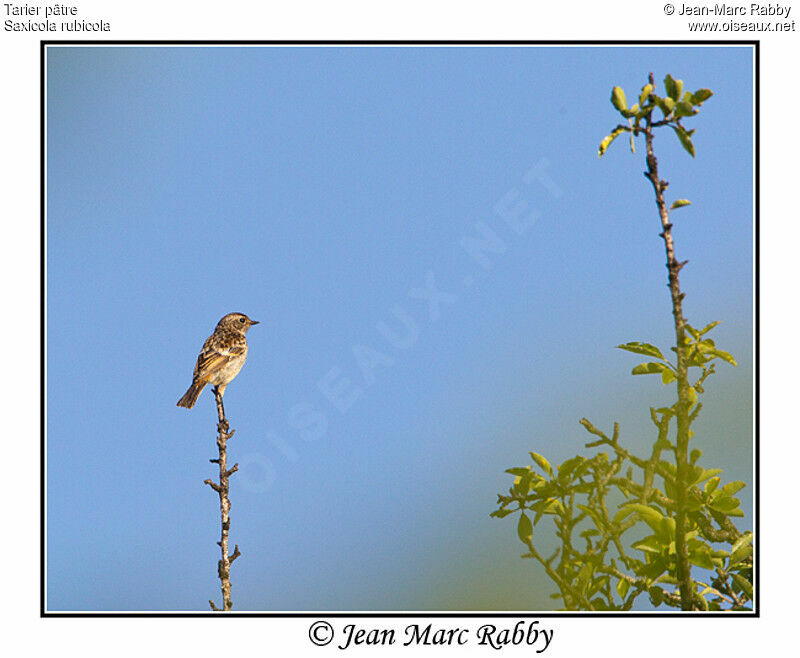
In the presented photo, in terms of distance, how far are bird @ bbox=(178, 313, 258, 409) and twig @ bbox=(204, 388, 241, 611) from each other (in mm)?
3869

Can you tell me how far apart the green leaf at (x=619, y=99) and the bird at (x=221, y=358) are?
8.23 metres

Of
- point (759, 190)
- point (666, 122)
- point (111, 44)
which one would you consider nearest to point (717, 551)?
point (666, 122)

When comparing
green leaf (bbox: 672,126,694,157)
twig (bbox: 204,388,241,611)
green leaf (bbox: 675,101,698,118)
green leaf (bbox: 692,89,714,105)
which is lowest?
twig (bbox: 204,388,241,611)

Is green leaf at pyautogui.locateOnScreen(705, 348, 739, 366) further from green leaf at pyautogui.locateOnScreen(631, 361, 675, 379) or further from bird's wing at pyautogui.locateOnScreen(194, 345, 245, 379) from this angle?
bird's wing at pyautogui.locateOnScreen(194, 345, 245, 379)

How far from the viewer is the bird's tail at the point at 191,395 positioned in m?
10.5

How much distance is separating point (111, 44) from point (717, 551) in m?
5.93

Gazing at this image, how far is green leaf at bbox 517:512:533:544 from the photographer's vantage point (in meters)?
3.23

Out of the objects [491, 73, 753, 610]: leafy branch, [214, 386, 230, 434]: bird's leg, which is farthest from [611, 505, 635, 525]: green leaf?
[214, 386, 230, 434]: bird's leg

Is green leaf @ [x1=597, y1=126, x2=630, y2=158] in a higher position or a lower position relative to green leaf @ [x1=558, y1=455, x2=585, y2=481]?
higher

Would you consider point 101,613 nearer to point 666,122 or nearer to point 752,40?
point 666,122

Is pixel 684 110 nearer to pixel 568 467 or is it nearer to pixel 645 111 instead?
pixel 645 111

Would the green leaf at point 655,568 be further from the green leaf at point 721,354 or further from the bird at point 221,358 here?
the bird at point 221,358

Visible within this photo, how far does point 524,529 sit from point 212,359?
27.6 feet

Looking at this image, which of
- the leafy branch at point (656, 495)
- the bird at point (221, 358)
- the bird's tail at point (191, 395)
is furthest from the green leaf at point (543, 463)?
the bird's tail at point (191, 395)
